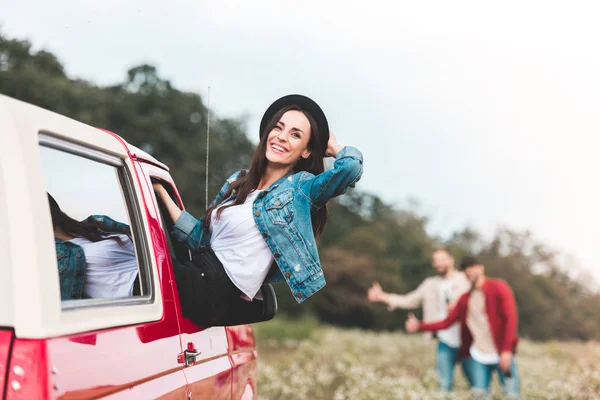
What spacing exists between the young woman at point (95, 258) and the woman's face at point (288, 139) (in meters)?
1.01

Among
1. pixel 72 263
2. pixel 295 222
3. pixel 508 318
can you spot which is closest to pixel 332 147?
pixel 295 222

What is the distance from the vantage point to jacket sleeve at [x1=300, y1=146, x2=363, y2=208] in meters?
3.51

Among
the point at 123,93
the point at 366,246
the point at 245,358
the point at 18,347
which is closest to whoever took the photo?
the point at 18,347

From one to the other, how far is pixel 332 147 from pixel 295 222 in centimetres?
67

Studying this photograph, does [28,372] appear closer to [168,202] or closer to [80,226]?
[80,226]

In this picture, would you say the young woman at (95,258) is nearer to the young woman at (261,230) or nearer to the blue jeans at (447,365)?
the young woman at (261,230)

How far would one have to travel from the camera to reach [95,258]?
10.2 ft

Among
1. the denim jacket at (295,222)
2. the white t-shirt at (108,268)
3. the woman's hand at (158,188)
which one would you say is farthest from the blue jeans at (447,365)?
the white t-shirt at (108,268)

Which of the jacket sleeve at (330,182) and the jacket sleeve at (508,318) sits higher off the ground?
the jacket sleeve at (330,182)

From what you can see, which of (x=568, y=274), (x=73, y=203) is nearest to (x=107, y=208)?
(x=73, y=203)

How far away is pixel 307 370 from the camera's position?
12383mm

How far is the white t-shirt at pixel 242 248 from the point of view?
331cm

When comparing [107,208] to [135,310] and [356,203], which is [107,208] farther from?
[356,203]

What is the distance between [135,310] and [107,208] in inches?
22.1
